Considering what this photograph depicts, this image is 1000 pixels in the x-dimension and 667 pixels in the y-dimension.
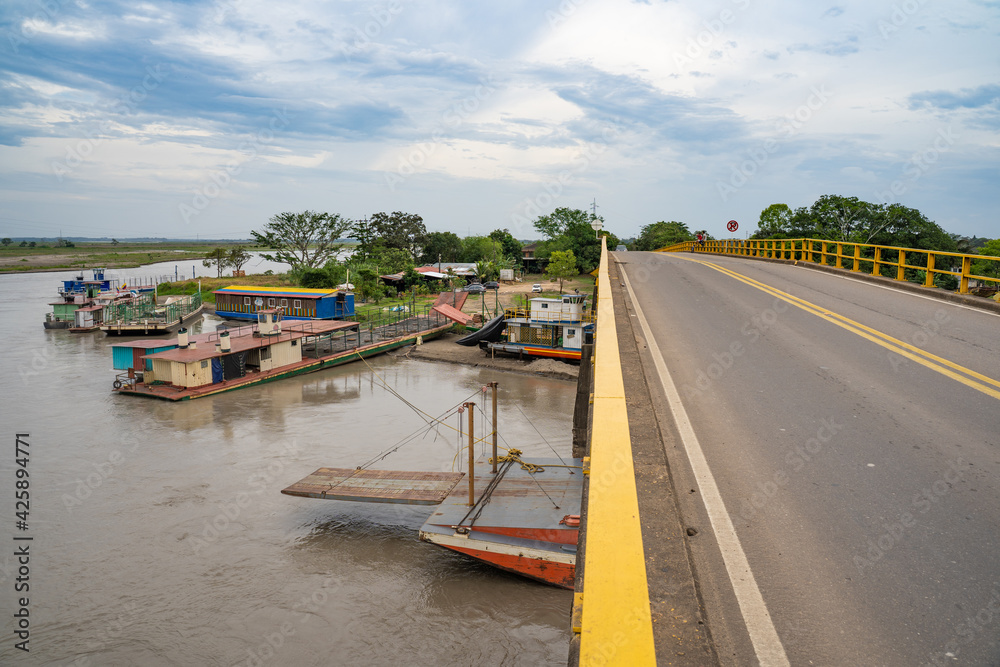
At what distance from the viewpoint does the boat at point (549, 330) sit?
119ft

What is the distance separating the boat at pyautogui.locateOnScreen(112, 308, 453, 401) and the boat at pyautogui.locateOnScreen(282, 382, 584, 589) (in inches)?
639

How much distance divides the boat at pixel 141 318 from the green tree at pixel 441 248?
54409 millimetres

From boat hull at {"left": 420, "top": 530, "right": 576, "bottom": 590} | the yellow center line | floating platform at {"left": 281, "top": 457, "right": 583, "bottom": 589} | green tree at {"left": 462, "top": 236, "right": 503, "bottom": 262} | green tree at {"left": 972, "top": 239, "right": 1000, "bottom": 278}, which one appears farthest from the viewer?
green tree at {"left": 462, "top": 236, "right": 503, "bottom": 262}

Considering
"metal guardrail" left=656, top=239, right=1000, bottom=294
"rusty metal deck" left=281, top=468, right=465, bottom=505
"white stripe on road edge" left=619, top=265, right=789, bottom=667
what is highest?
"metal guardrail" left=656, top=239, right=1000, bottom=294

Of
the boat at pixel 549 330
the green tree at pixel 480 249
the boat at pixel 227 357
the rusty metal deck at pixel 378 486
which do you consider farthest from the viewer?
the green tree at pixel 480 249

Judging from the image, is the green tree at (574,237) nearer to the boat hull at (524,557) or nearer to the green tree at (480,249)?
the green tree at (480,249)

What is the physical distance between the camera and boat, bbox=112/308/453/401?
2897 centimetres

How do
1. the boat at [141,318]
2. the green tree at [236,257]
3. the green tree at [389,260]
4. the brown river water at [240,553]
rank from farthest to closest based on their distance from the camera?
the green tree at [236,257], the green tree at [389,260], the boat at [141,318], the brown river water at [240,553]

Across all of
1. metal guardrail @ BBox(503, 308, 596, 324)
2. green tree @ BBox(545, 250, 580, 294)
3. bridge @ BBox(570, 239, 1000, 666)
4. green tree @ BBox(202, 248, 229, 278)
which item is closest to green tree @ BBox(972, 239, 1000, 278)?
metal guardrail @ BBox(503, 308, 596, 324)

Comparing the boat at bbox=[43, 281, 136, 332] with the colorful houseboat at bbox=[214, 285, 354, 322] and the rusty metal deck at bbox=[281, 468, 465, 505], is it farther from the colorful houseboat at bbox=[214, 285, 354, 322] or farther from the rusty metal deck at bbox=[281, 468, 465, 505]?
the rusty metal deck at bbox=[281, 468, 465, 505]

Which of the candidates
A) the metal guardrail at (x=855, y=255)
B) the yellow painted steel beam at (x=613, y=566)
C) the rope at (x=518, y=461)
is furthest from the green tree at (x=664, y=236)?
the yellow painted steel beam at (x=613, y=566)

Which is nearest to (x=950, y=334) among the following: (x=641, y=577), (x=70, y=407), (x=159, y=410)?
(x=641, y=577)

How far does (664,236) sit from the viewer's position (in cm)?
10062

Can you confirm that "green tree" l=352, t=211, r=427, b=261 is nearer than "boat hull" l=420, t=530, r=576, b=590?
No
